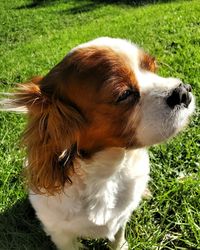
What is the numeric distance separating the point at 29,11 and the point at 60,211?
12.2 m

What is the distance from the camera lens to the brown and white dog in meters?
2.41

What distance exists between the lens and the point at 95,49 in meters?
2.46

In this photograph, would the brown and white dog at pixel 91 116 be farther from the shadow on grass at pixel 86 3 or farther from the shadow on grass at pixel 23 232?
the shadow on grass at pixel 86 3

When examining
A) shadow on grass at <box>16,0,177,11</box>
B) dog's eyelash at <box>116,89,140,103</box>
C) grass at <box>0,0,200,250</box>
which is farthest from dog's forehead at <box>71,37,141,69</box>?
shadow on grass at <box>16,0,177,11</box>

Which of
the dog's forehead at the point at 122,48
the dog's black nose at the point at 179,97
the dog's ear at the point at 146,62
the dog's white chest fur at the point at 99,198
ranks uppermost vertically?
the dog's forehead at the point at 122,48

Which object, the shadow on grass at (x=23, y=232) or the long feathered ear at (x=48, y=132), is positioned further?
the shadow on grass at (x=23, y=232)

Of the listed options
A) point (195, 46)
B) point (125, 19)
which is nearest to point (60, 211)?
point (195, 46)

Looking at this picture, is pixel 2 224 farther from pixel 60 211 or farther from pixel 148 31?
pixel 148 31

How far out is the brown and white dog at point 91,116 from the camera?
2.41 m

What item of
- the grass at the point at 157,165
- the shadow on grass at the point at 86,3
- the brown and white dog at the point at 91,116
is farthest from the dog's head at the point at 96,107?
the shadow on grass at the point at 86,3

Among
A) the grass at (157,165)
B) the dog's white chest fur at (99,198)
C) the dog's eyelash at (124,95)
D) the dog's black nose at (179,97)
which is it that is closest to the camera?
the dog's eyelash at (124,95)

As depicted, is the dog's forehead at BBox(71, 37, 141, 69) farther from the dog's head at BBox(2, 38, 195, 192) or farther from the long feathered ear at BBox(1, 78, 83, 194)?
the long feathered ear at BBox(1, 78, 83, 194)

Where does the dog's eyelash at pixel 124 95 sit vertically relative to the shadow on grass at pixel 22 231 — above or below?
above

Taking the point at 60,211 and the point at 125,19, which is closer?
the point at 60,211
